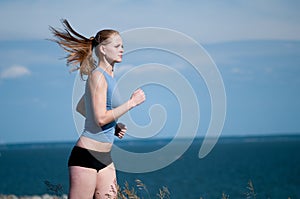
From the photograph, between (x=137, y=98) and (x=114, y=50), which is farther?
(x=114, y=50)

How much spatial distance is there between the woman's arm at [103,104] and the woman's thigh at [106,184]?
0.47m

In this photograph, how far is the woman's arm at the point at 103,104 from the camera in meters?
5.35

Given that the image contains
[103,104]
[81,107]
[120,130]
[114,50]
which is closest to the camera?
[103,104]

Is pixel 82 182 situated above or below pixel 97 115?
below

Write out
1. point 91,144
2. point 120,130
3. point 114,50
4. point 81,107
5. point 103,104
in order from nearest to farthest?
point 103,104
point 91,144
point 114,50
point 81,107
point 120,130

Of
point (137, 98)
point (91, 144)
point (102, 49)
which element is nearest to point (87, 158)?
point (91, 144)

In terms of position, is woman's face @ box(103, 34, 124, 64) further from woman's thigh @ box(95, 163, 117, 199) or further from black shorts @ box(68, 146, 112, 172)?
woman's thigh @ box(95, 163, 117, 199)

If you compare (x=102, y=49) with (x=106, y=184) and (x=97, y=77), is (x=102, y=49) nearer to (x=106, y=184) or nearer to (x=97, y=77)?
(x=97, y=77)

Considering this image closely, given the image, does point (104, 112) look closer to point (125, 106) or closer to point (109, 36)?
point (125, 106)

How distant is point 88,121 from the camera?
5523mm

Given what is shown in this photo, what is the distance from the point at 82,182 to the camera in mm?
5570

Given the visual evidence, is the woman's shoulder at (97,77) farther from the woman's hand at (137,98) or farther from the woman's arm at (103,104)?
the woman's hand at (137,98)

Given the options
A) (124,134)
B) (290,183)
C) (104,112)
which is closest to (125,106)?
(104,112)

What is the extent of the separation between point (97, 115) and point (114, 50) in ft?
1.88
